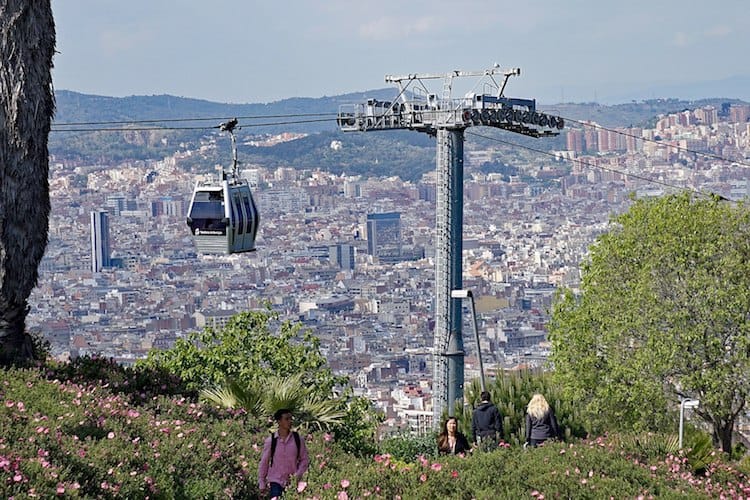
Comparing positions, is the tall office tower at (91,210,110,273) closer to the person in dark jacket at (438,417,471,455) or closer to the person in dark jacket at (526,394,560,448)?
the person in dark jacket at (526,394,560,448)

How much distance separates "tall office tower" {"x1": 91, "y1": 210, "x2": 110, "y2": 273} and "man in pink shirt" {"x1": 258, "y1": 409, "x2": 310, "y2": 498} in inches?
4153

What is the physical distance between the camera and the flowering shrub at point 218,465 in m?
6.55

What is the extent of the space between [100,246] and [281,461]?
115 m

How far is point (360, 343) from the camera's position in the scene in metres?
95.0

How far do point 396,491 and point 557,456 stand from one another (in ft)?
4.70

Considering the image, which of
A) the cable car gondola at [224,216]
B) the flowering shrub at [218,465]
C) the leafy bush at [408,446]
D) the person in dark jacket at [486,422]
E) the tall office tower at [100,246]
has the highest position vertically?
the cable car gondola at [224,216]

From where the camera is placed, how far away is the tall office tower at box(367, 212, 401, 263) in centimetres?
14112

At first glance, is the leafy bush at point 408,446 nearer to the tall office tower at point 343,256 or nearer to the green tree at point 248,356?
the green tree at point 248,356

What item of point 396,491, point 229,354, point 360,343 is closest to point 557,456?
point 396,491

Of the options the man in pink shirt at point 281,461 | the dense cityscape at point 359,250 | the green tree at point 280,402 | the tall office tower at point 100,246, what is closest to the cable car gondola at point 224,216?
the green tree at point 280,402

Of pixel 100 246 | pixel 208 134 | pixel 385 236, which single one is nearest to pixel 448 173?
pixel 100 246

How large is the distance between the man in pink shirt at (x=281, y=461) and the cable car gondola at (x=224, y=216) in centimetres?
787

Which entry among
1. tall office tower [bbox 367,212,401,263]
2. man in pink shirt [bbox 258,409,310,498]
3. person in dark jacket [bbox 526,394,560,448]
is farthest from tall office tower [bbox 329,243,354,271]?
man in pink shirt [bbox 258,409,310,498]

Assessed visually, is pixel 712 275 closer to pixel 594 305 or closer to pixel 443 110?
pixel 594 305
